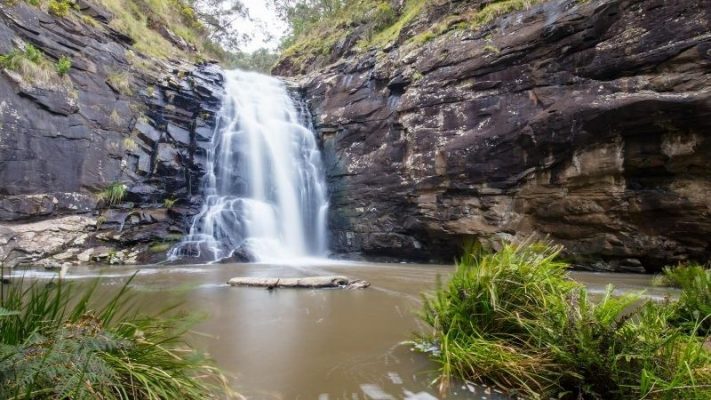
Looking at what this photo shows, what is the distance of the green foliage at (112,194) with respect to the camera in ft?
42.7

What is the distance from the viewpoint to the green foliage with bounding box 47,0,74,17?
14.1 m

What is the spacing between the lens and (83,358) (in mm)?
1668

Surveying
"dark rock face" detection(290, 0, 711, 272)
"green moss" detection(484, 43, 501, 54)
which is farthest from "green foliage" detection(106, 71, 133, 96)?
"green moss" detection(484, 43, 501, 54)

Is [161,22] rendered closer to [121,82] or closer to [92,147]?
[121,82]

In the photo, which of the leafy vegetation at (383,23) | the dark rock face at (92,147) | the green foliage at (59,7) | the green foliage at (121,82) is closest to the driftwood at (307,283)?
the dark rock face at (92,147)

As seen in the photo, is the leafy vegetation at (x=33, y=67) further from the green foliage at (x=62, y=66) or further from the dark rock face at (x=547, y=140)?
the dark rock face at (x=547, y=140)

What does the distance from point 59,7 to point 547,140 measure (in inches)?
678

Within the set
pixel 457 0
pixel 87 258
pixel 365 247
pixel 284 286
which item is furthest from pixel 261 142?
pixel 284 286

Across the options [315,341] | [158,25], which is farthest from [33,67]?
[315,341]

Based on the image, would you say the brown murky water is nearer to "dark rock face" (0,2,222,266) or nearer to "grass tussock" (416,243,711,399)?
"grass tussock" (416,243,711,399)

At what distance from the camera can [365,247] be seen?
48.0ft

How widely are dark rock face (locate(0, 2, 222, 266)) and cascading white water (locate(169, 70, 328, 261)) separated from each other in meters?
0.80

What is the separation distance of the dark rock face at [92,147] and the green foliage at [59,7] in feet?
1.01

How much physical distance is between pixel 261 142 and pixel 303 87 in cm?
450
